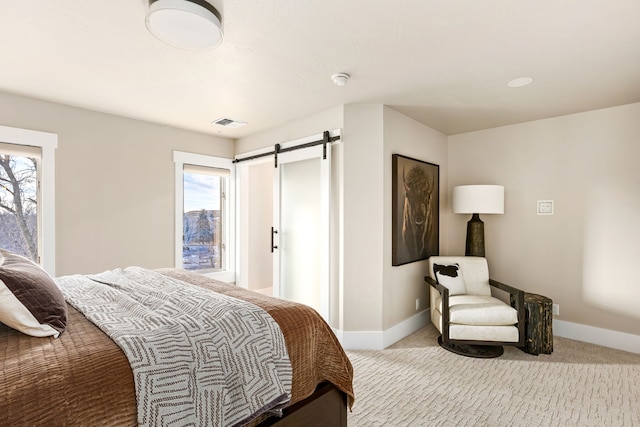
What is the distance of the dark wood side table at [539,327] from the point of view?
3.04 meters

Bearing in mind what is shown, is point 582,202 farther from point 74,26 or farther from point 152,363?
point 74,26

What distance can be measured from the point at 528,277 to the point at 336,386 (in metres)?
3.15

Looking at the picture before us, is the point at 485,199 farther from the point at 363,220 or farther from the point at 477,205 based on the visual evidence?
the point at 363,220

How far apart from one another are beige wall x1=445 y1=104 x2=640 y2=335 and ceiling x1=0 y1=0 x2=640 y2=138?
354 millimetres

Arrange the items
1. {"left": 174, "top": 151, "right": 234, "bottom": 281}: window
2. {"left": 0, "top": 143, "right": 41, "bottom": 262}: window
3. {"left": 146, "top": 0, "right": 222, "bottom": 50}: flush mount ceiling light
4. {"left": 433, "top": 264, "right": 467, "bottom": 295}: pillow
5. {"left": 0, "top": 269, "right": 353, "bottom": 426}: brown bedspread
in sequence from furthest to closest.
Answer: {"left": 174, "top": 151, "right": 234, "bottom": 281}: window < {"left": 433, "top": 264, "right": 467, "bottom": 295}: pillow < {"left": 0, "top": 143, "right": 41, "bottom": 262}: window < {"left": 146, "top": 0, "right": 222, "bottom": 50}: flush mount ceiling light < {"left": 0, "top": 269, "right": 353, "bottom": 426}: brown bedspread

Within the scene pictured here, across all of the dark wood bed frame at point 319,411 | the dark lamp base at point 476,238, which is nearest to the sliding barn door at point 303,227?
the dark wood bed frame at point 319,411

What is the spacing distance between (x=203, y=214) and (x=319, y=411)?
357cm

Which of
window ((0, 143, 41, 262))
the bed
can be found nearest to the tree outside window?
window ((0, 143, 41, 262))

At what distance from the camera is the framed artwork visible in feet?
11.2

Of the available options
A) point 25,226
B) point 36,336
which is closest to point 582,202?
point 36,336

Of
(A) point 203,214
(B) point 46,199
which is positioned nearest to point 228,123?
(A) point 203,214

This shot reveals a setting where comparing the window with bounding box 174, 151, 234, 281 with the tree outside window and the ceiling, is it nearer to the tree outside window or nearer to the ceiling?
the ceiling

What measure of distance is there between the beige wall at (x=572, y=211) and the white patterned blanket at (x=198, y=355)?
3513 mm

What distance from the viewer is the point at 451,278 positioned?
11.7 ft
